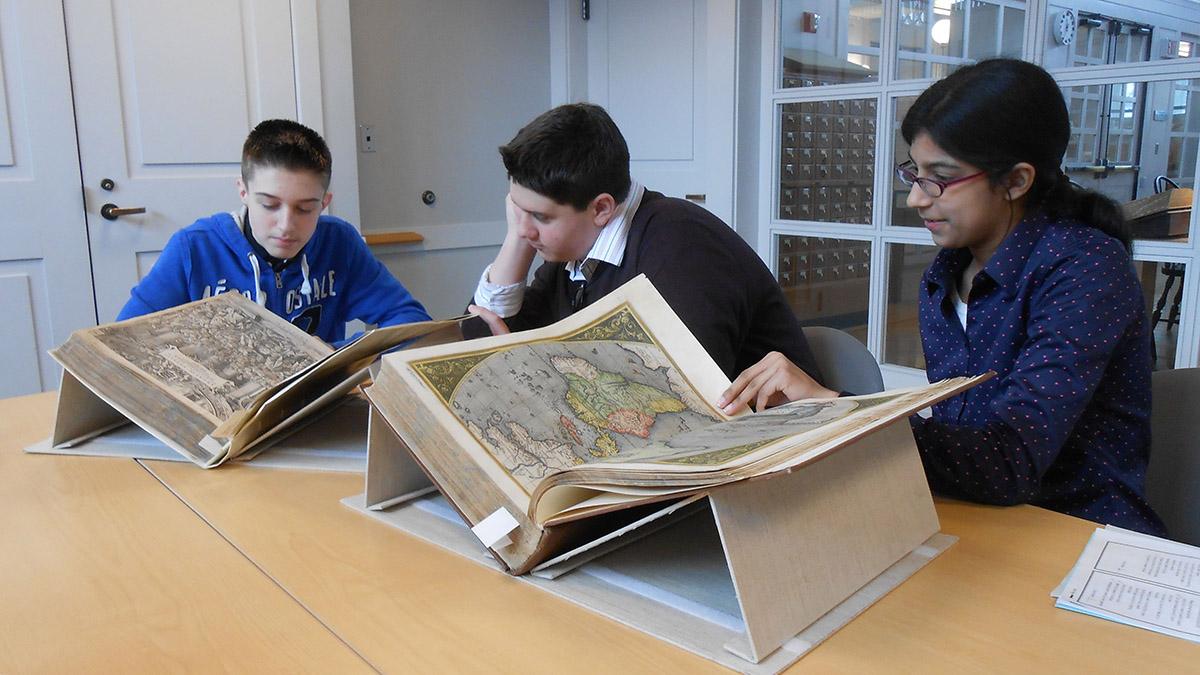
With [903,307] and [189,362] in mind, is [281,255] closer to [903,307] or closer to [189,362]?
[189,362]

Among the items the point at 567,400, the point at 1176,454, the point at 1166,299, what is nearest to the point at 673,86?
the point at 1166,299

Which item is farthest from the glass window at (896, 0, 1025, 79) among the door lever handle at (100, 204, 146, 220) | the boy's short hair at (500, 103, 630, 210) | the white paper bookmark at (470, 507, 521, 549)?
the door lever handle at (100, 204, 146, 220)

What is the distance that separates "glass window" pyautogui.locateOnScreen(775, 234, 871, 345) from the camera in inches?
109

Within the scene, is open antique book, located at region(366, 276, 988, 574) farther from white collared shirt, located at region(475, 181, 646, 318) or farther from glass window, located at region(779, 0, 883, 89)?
glass window, located at region(779, 0, 883, 89)

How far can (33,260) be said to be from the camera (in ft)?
8.20

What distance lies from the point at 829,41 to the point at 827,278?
764 millimetres

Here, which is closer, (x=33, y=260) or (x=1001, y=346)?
(x=1001, y=346)

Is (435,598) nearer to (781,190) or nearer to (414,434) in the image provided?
(414,434)

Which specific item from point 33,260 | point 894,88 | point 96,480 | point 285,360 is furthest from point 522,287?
point 33,260

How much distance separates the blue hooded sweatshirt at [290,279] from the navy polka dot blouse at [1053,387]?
107 centimetres

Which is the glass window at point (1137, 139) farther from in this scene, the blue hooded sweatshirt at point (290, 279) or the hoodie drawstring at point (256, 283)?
the hoodie drawstring at point (256, 283)

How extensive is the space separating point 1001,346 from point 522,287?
0.80m

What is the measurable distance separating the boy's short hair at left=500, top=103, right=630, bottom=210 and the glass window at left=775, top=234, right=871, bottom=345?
1520mm

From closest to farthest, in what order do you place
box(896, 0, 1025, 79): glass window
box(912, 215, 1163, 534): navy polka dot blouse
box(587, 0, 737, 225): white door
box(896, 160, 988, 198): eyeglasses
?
A: 1. box(912, 215, 1163, 534): navy polka dot blouse
2. box(896, 160, 988, 198): eyeglasses
3. box(896, 0, 1025, 79): glass window
4. box(587, 0, 737, 225): white door
